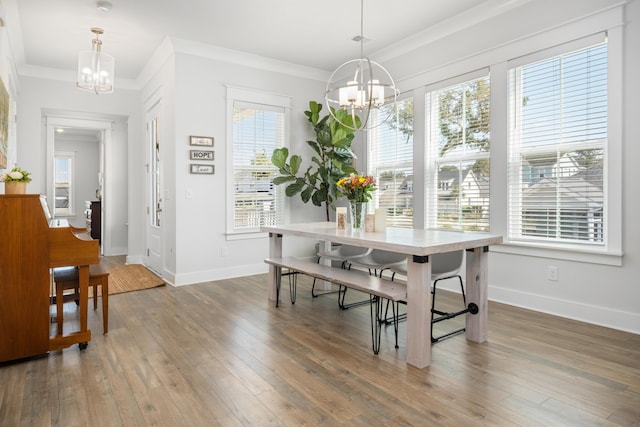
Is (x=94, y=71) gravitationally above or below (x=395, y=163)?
above

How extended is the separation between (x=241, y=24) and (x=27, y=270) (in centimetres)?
317

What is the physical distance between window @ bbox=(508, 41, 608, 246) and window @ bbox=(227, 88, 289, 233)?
9.96ft

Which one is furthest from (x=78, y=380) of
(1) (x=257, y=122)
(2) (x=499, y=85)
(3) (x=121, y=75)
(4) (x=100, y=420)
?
(3) (x=121, y=75)

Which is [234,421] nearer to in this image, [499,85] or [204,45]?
[499,85]

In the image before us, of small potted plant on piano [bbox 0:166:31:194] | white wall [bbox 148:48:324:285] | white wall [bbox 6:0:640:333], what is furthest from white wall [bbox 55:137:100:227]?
small potted plant on piano [bbox 0:166:31:194]

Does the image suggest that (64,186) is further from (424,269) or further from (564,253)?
(564,253)

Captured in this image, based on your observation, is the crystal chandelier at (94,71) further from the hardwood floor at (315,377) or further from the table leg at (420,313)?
the table leg at (420,313)

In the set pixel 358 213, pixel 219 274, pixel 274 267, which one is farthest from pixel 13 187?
pixel 219 274

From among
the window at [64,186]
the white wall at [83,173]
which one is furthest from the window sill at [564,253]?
the window at [64,186]

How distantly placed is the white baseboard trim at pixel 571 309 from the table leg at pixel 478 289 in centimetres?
103

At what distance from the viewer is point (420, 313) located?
97.5 inches

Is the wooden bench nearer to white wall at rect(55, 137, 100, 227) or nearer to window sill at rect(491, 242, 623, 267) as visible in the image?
window sill at rect(491, 242, 623, 267)

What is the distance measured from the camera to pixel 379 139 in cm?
534

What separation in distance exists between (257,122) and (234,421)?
4192mm
